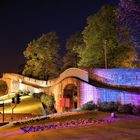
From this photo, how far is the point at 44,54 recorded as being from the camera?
60312mm

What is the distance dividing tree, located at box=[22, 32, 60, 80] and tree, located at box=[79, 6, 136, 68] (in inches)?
677

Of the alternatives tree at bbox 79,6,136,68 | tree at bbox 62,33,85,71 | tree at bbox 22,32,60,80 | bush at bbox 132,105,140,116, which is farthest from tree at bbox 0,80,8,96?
bush at bbox 132,105,140,116

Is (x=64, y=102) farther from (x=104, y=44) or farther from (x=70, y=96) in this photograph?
A: (x=104, y=44)

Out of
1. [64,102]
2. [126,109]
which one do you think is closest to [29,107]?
[64,102]

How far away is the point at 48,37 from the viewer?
60781 millimetres

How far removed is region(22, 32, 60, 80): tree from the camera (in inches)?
2379

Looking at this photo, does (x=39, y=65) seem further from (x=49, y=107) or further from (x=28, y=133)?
(x=28, y=133)

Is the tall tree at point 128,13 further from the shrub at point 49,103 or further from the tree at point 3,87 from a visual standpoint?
the tree at point 3,87

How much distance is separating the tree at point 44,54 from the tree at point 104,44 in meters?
17.2

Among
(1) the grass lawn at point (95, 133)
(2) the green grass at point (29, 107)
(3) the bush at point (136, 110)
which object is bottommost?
(1) the grass lawn at point (95, 133)

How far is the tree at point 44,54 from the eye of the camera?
198ft

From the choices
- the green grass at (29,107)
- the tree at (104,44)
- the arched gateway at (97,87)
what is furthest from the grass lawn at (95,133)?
the tree at (104,44)

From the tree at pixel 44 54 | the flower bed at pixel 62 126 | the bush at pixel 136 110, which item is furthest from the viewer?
the tree at pixel 44 54

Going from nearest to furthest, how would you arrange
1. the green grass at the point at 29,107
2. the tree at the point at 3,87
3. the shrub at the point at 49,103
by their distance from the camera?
the green grass at the point at 29,107 → the shrub at the point at 49,103 → the tree at the point at 3,87
